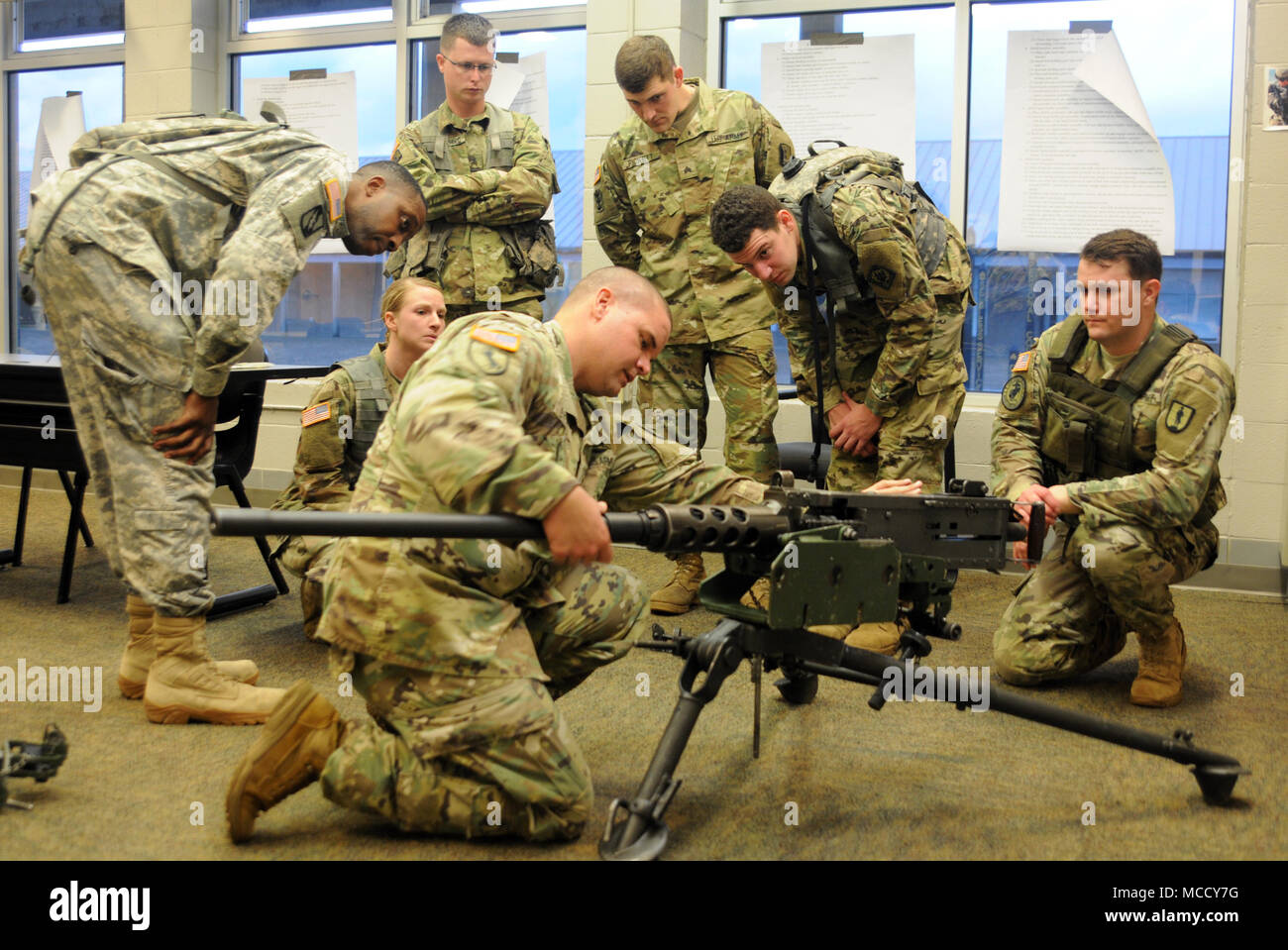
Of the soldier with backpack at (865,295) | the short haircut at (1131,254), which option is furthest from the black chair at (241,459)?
the short haircut at (1131,254)

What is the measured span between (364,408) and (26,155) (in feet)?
14.8

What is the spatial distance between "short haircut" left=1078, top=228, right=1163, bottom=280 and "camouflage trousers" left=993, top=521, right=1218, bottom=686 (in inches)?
24.7

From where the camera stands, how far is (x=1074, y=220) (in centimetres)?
464

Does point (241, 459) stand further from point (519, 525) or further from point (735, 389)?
point (519, 525)

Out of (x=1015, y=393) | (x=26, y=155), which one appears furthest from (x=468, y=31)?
(x=26, y=155)

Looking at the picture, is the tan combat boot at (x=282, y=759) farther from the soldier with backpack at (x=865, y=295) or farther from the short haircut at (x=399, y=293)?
the soldier with backpack at (x=865, y=295)

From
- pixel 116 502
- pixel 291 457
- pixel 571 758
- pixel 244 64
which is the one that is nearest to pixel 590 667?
pixel 571 758

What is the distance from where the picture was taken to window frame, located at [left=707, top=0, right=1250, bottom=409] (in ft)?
14.4

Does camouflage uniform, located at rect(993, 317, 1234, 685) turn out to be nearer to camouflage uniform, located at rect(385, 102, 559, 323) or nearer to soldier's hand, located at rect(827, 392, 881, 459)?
soldier's hand, located at rect(827, 392, 881, 459)

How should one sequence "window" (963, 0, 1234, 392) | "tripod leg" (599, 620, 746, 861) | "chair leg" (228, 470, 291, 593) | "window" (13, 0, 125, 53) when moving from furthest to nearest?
"window" (13, 0, 125, 53) → "window" (963, 0, 1234, 392) → "chair leg" (228, 470, 291, 593) → "tripod leg" (599, 620, 746, 861)

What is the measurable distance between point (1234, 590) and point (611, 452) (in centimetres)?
289

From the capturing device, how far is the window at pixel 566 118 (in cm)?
539

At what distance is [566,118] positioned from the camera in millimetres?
5426

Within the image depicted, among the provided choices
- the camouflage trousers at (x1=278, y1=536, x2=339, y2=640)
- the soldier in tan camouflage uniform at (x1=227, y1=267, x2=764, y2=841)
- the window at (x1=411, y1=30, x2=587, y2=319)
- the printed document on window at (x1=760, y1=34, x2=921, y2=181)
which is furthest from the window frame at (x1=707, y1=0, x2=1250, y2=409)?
the soldier in tan camouflage uniform at (x1=227, y1=267, x2=764, y2=841)
